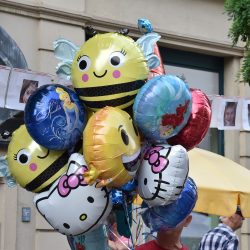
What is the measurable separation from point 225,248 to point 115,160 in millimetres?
3179

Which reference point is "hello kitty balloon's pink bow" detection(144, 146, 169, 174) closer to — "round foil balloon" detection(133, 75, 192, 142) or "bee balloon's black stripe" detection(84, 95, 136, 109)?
"round foil balloon" detection(133, 75, 192, 142)

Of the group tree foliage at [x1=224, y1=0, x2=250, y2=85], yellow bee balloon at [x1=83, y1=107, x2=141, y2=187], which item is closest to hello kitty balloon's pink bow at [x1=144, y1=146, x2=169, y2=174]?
yellow bee balloon at [x1=83, y1=107, x2=141, y2=187]

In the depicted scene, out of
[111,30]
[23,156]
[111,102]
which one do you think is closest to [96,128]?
[111,102]

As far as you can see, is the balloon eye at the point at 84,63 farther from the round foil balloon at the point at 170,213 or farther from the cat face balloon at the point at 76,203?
the round foil balloon at the point at 170,213

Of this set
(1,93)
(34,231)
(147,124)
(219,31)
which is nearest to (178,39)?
(219,31)

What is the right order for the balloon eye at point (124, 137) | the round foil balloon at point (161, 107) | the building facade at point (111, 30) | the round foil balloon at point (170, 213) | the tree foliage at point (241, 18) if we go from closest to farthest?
1. the balloon eye at point (124, 137)
2. the round foil balloon at point (161, 107)
3. the round foil balloon at point (170, 213)
4. the tree foliage at point (241, 18)
5. the building facade at point (111, 30)

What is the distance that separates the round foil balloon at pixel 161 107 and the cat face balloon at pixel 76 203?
39 cm

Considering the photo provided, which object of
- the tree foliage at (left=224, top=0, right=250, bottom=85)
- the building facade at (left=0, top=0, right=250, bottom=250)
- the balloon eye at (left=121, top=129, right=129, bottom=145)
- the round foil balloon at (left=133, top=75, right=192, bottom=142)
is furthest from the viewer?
the building facade at (left=0, top=0, right=250, bottom=250)

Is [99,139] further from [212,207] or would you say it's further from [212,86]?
[212,86]

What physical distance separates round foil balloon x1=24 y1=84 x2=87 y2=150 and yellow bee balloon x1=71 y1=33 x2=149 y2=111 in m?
0.11

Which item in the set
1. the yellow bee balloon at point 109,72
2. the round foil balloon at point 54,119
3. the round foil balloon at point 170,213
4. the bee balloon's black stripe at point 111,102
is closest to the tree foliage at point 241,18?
the round foil balloon at point 170,213

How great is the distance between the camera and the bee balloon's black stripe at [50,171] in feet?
13.5

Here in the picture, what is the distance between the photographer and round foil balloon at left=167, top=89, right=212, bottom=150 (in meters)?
4.42

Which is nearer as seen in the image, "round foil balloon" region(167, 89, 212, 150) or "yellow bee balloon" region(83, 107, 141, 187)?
"yellow bee balloon" region(83, 107, 141, 187)
